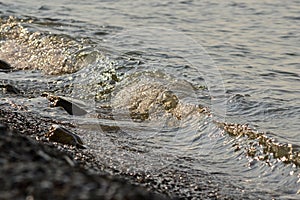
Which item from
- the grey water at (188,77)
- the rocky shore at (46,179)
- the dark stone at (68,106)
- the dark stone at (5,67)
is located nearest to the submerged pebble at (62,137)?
the grey water at (188,77)

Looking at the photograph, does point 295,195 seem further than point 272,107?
No

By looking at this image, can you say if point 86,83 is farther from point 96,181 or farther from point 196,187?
point 96,181

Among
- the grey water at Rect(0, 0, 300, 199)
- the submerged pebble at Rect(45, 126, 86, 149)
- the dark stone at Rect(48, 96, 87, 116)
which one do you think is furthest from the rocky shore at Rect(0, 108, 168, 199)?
the dark stone at Rect(48, 96, 87, 116)

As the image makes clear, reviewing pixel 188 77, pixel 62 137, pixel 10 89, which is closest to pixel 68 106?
pixel 10 89

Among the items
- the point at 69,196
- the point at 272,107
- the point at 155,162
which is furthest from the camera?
the point at 272,107

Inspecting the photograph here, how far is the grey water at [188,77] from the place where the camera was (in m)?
5.77

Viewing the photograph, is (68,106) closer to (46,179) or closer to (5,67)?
(5,67)

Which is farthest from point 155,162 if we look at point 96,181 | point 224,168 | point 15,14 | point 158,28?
point 15,14

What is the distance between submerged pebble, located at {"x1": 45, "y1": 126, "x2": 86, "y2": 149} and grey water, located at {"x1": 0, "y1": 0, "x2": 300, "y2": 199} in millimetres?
187

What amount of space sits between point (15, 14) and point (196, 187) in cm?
924

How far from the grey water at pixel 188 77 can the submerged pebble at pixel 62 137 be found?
0.62 ft

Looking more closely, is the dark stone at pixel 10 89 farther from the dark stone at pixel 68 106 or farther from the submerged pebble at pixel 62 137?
the submerged pebble at pixel 62 137

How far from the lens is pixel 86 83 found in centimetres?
901

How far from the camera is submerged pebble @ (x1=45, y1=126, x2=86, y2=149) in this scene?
219 inches
